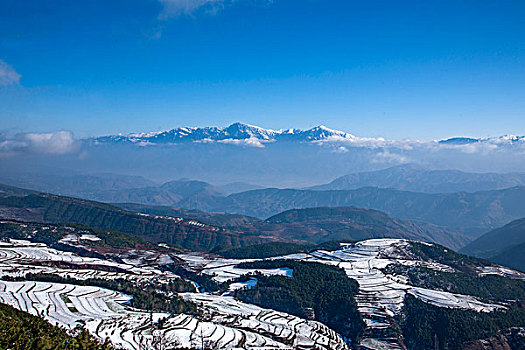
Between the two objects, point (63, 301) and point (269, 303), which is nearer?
point (63, 301)

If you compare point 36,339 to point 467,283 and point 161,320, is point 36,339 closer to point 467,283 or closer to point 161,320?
point 161,320

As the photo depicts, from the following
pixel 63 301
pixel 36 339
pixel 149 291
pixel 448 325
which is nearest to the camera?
pixel 36 339

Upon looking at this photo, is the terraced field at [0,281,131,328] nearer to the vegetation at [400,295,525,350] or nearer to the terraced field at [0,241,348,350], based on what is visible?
the terraced field at [0,241,348,350]

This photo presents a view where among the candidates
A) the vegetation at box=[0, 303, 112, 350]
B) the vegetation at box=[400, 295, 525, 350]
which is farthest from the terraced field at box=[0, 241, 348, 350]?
the vegetation at box=[400, 295, 525, 350]

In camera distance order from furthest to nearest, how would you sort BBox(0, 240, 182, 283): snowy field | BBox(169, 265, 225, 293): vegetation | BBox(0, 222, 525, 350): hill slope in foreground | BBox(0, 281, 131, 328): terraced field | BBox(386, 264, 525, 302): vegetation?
BBox(386, 264, 525, 302): vegetation < BBox(169, 265, 225, 293): vegetation < BBox(0, 240, 182, 283): snowy field < BBox(0, 281, 131, 328): terraced field < BBox(0, 222, 525, 350): hill slope in foreground

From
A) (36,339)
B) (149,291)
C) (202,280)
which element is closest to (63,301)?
(149,291)

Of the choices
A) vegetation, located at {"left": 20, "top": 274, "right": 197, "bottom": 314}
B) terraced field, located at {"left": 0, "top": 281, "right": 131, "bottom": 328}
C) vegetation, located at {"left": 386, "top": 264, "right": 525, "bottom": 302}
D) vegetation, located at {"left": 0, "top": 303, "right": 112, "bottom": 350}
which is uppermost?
vegetation, located at {"left": 0, "top": 303, "right": 112, "bottom": 350}

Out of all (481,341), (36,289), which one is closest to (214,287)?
(36,289)
